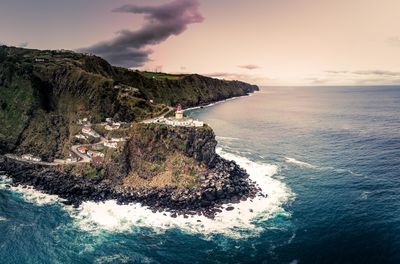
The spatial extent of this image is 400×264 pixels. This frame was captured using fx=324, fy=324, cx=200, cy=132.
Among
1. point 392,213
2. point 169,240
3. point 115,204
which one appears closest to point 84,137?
point 115,204

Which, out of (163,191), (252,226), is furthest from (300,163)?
(163,191)

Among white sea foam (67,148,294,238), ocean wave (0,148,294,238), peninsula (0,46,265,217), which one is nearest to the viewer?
ocean wave (0,148,294,238)

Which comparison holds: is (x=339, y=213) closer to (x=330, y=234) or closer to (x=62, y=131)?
(x=330, y=234)

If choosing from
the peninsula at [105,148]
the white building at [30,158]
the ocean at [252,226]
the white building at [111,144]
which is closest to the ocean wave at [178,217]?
the ocean at [252,226]

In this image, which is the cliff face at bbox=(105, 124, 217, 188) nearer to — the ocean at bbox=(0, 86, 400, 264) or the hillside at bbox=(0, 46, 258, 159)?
the ocean at bbox=(0, 86, 400, 264)

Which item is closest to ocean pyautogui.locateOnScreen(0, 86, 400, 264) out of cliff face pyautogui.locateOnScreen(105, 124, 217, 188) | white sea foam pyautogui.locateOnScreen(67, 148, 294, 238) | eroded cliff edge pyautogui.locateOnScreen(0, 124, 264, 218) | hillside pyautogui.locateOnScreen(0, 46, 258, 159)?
white sea foam pyautogui.locateOnScreen(67, 148, 294, 238)

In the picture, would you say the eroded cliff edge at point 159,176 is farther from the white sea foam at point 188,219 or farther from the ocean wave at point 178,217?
the white sea foam at point 188,219

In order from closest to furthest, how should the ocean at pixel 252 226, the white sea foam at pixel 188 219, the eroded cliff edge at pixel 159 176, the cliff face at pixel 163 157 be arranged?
1. the ocean at pixel 252 226
2. the white sea foam at pixel 188 219
3. the eroded cliff edge at pixel 159 176
4. the cliff face at pixel 163 157
